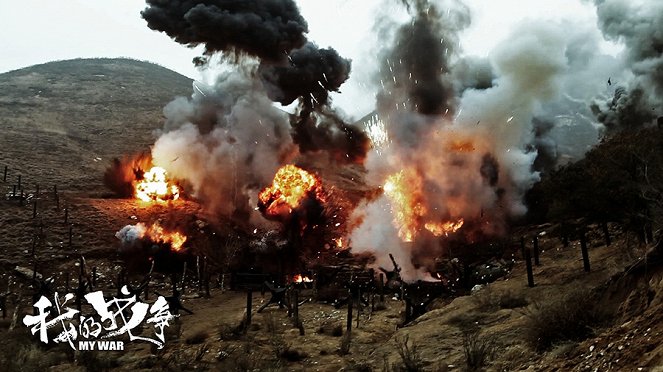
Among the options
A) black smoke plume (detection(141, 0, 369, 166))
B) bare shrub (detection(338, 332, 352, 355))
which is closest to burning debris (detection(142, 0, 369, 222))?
black smoke plume (detection(141, 0, 369, 166))

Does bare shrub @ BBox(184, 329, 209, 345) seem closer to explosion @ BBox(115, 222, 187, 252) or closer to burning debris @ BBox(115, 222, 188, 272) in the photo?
burning debris @ BBox(115, 222, 188, 272)

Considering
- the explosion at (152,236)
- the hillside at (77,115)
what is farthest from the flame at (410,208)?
the hillside at (77,115)

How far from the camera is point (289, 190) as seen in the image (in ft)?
126

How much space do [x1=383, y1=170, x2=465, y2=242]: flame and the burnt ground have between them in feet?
18.9

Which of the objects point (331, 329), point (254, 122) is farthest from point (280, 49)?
point (331, 329)

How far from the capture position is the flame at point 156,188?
4038 cm

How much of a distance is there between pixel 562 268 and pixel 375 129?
27.6 m

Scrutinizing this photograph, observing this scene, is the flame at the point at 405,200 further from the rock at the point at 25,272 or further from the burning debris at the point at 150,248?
the rock at the point at 25,272

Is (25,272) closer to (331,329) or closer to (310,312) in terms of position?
(310,312)

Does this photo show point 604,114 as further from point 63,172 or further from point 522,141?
point 63,172

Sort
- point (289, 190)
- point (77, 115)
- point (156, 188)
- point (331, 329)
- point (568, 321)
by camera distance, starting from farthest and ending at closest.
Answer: point (77, 115) → point (156, 188) → point (289, 190) → point (331, 329) → point (568, 321)

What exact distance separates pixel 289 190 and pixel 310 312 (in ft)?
62.6

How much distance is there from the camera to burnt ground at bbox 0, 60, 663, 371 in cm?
698

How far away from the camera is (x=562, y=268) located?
17.4 metres
